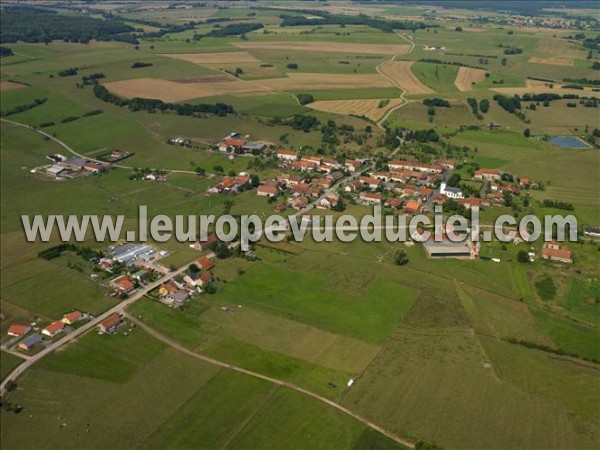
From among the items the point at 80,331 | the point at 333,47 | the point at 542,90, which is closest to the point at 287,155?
the point at 80,331

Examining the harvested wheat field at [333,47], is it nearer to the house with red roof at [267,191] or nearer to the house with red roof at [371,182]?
the house with red roof at [371,182]

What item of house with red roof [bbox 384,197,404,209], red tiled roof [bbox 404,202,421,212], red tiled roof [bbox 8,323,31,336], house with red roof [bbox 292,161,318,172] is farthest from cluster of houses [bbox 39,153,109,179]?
A: red tiled roof [bbox 404,202,421,212]

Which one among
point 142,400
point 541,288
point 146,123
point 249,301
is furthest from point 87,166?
point 541,288

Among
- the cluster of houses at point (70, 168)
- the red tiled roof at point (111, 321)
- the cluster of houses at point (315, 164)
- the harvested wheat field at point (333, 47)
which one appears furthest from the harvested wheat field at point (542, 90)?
the red tiled roof at point (111, 321)

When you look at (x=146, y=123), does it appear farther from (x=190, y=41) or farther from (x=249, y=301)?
(x=190, y=41)

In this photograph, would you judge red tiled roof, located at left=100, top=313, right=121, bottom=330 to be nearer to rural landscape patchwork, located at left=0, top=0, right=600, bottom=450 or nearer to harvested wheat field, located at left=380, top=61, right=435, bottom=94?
rural landscape patchwork, located at left=0, top=0, right=600, bottom=450

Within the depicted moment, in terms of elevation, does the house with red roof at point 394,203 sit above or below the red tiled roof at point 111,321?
below

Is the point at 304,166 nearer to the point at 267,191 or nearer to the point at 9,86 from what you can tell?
the point at 267,191
